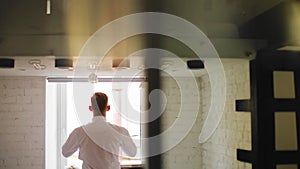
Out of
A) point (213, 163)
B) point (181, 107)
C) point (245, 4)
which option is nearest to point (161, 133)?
point (245, 4)

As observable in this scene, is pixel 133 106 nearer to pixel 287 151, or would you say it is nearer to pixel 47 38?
pixel 47 38

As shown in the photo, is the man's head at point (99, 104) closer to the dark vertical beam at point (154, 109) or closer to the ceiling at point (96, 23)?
the ceiling at point (96, 23)

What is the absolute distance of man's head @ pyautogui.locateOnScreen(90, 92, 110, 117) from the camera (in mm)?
887

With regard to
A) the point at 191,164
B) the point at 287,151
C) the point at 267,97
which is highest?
the point at 267,97

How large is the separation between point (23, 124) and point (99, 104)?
0.93m

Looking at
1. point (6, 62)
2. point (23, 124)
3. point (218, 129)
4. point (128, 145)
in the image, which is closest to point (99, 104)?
point (128, 145)

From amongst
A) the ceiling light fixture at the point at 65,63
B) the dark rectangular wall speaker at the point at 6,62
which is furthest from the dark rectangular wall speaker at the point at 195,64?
the dark rectangular wall speaker at the point at 6,62

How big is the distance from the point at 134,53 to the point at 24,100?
1.05 meters

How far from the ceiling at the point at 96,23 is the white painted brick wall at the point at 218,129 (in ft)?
0.25

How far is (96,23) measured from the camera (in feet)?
2.67

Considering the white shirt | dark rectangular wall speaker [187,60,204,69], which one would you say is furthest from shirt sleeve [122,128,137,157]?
dark rectangular wall speaker [187,60,204,69]

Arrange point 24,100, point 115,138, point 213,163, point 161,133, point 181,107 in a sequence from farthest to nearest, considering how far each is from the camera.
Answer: point 24,100, point 213,163, point 181,107, point 115,138, point 161,133

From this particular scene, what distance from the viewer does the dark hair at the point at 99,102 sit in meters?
0.89

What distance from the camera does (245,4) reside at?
0.73 metres
